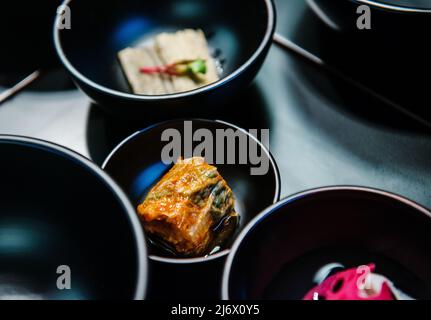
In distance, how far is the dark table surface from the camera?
1046 mm

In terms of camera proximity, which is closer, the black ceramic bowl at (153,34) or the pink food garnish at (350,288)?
the pink food garnish at (350,288)

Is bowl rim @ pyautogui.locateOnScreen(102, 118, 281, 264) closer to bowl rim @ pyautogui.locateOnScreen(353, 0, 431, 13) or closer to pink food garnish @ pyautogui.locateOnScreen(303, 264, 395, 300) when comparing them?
pink food garnish @ pyautogui.locateOnScreen(303, 264, 395, 300)

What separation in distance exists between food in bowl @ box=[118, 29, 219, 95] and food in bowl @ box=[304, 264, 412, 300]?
0.55m

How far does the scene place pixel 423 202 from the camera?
0.99m

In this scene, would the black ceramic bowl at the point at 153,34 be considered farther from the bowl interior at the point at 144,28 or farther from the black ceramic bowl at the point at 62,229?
the black ceramic bowl at the point at 62,229

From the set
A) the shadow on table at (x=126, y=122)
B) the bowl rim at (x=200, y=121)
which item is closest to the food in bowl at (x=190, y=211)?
the bowl rim at (x=200, y=121)

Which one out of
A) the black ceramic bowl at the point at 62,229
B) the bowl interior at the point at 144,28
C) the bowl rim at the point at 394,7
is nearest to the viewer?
the black ceramic bowl at the point at 62,229

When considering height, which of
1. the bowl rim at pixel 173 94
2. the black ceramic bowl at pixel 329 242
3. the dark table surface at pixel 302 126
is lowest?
the black ceramic bowl at pixel 329 242

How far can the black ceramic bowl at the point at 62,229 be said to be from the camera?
2.26 ft

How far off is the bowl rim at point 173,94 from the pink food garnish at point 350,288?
16.5 inches

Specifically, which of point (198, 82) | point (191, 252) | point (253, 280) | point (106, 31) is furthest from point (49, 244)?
point (106, 31)
